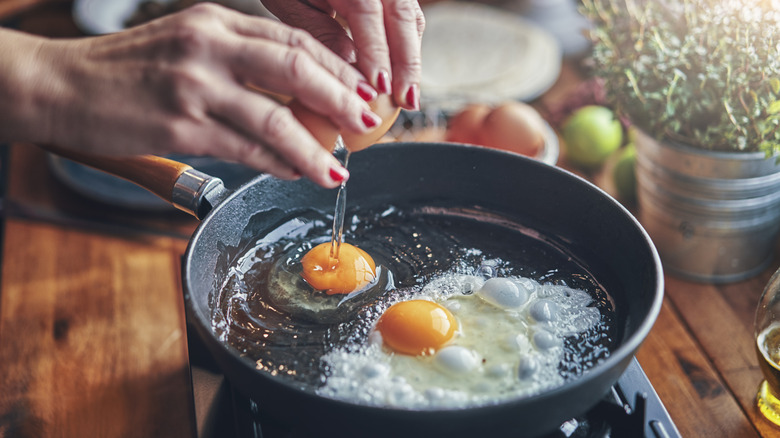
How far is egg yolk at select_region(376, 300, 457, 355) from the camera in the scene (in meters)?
0.99

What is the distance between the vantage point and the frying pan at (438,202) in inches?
30.5

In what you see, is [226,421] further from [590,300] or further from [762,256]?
[762,256]

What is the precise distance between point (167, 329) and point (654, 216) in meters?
1.16

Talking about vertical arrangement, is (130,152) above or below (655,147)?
above

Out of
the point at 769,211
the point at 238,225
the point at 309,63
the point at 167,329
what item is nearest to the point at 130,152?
the point at 309,63

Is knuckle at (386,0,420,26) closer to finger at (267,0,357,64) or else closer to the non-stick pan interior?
finger at (267,0,357,64)

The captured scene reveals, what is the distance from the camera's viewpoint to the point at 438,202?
1.33 metres

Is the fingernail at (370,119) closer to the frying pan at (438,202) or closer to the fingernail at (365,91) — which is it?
the fingernail at (365,91)

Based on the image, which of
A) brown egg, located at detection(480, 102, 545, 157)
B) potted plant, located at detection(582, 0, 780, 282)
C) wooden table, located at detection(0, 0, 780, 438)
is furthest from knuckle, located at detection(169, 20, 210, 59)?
brown egg, located at detection(480, 102, 545, 157)

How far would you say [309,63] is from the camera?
0.79 m

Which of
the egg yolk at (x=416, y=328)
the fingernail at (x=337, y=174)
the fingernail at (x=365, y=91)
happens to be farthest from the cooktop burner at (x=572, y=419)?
the fingernail at (x=365, y=91)

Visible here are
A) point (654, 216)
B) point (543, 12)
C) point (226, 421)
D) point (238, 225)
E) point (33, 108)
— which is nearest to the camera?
point (33, 108)

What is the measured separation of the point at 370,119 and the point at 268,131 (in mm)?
150

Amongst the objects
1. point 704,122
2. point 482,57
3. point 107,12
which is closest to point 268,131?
point 704,122
